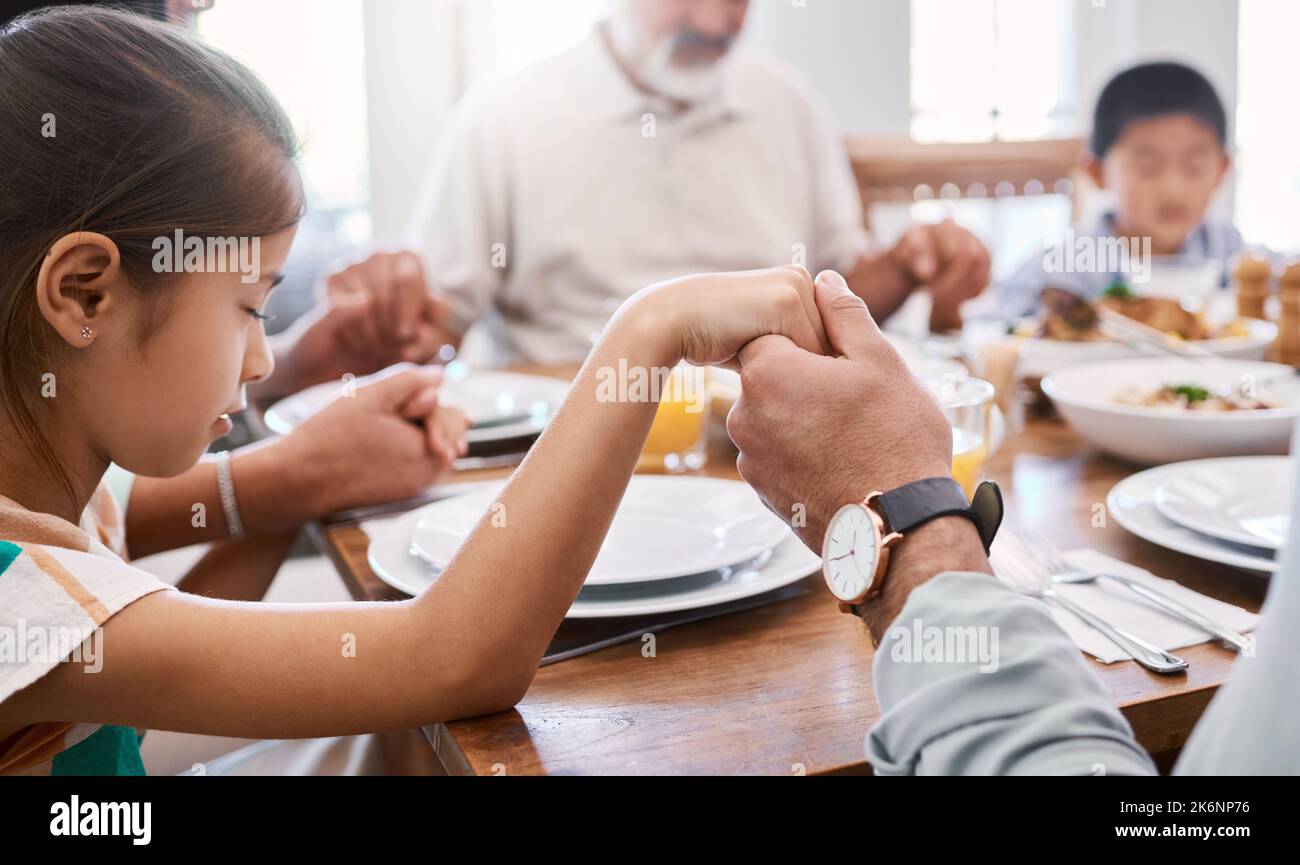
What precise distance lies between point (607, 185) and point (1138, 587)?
1.74 meters

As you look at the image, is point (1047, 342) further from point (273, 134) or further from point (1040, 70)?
point (1040, 70)

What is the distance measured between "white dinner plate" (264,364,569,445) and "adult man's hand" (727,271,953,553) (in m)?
0.50

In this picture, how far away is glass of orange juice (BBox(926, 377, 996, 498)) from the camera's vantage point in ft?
2.91

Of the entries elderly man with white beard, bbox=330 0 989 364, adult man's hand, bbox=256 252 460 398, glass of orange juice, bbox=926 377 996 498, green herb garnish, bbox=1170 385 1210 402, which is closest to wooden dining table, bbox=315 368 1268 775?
glass of orange juice, bbox=926 377 996 498

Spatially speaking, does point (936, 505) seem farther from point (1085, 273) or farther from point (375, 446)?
point (1085, 273)

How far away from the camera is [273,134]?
0.81 meters

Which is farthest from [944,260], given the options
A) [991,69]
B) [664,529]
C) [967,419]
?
[991,69]

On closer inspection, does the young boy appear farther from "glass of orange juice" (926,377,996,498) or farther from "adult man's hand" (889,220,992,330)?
"glass of orange juice" (926,377,996,498)

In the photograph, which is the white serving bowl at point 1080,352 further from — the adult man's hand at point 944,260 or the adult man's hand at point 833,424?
the adult man's hand at point 833,424

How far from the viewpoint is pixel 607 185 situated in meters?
2.29

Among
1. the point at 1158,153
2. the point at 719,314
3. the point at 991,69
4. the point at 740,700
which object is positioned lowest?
the point at 740,700

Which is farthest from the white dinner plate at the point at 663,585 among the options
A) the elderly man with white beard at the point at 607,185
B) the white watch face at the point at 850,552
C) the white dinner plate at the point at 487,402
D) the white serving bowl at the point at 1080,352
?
the elderly man with white beard at the point at 607,185
